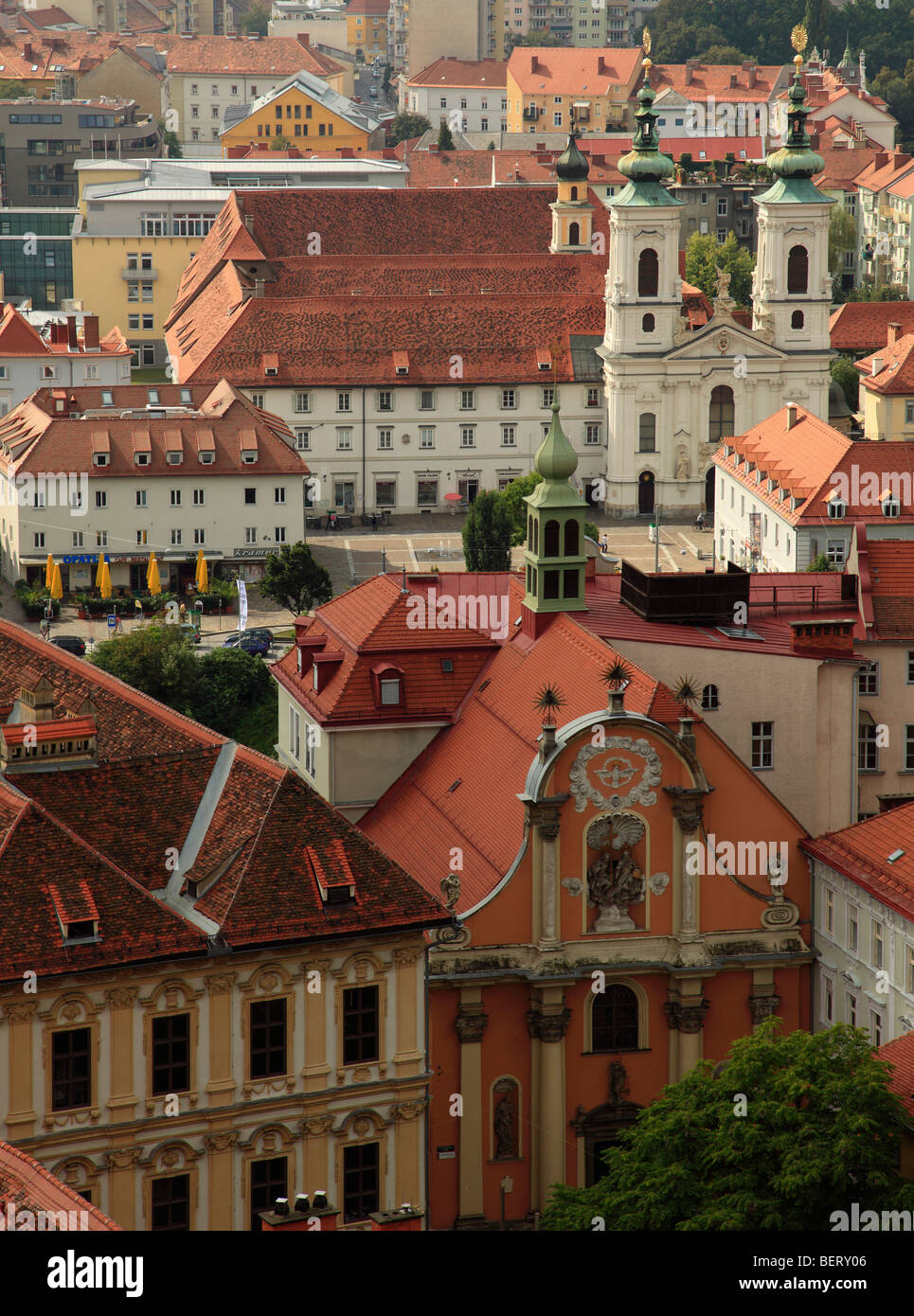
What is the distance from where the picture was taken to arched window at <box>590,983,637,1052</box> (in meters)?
59.3

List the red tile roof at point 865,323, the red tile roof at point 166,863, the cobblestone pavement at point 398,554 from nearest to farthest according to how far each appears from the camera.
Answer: the red tile roof at point 166,863, the cobblestone pavement at point 398,554, the red tile roof at point 865,323

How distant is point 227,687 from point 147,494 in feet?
84.1

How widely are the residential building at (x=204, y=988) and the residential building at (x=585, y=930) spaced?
5.68 m

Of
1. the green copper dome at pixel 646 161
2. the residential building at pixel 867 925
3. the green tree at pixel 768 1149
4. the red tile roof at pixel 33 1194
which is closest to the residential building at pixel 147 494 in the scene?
the green copper dome at pixel 646 161

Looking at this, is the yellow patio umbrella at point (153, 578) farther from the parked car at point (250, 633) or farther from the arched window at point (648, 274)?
the arched window at point (648, 274)

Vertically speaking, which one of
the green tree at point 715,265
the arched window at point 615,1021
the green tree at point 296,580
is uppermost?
the green tree at point 715,265

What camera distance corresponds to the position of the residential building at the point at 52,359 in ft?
460

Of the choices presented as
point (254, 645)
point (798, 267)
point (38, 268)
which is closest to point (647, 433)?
point (798, 267)

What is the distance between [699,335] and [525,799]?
82817 millimetres

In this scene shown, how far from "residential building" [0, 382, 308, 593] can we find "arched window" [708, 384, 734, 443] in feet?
87.2
